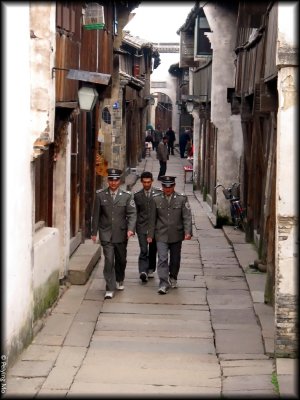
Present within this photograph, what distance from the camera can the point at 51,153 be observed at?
1141 centimetres

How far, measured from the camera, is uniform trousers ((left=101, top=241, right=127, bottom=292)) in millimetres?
11258

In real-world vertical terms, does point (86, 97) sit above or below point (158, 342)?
above

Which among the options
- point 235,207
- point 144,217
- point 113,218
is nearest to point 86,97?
point 113,218

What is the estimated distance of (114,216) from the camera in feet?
37.3

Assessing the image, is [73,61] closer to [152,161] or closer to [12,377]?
[12,377]

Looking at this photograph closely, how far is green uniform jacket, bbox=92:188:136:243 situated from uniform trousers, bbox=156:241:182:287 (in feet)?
2.02

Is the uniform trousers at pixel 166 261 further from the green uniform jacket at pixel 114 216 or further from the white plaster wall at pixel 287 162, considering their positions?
the white plaster wall at pixel 287 162

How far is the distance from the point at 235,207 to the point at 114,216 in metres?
6.57

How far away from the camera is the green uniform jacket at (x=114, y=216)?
37.2ft

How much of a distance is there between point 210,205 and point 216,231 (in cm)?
439

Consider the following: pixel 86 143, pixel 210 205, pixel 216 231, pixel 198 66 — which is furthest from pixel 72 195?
pixel 198 66

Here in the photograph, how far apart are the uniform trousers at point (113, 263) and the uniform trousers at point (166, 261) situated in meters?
0.56

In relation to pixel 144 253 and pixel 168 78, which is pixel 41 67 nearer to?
pixel 144 253

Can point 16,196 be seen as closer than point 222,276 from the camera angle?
Yes
